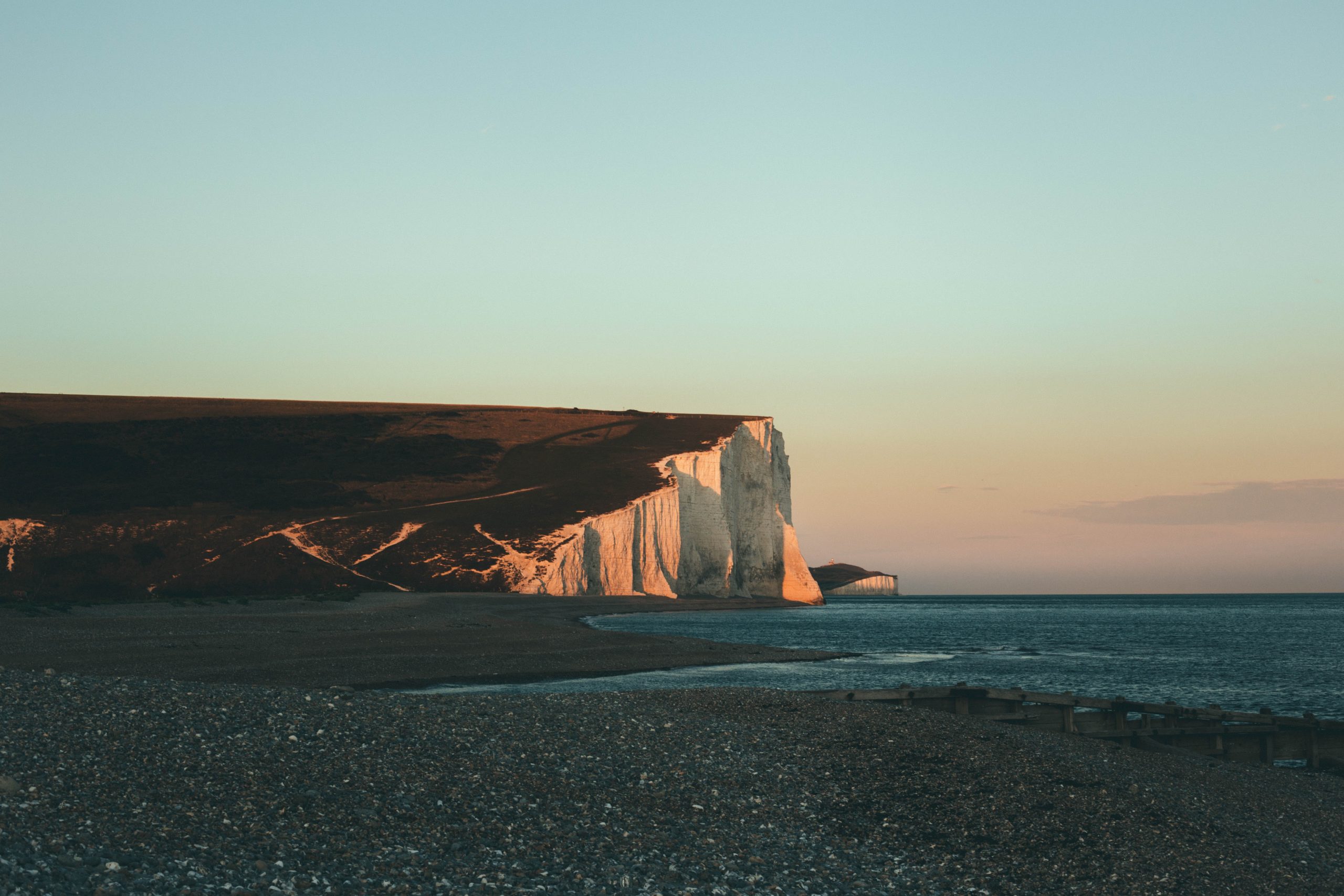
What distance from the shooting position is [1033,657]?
1919 inches

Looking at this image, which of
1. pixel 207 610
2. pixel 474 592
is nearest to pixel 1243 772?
pixel 207 610

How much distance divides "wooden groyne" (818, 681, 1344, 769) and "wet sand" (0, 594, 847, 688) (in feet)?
50.0

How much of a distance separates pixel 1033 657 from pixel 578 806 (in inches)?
1621

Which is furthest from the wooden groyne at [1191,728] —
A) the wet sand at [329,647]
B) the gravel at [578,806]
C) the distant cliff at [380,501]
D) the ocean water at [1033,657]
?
the distant cliff at [380,501]

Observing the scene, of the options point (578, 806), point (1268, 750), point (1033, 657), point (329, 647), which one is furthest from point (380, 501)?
point (578, 806)

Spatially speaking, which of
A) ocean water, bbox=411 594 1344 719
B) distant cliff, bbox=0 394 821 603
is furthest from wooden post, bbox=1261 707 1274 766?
distant cliff, bbox=0 394 821 603

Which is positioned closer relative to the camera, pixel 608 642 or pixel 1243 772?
pixel 1243 772

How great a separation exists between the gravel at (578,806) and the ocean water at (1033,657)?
36.3 feet

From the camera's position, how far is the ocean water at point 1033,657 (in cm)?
3203

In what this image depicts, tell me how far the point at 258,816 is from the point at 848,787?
7801 mm

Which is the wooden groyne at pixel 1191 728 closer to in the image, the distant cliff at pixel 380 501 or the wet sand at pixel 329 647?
the wet sand at pixel 329 647

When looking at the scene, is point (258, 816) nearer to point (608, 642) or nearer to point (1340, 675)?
point (608, 642)

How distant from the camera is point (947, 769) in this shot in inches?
601

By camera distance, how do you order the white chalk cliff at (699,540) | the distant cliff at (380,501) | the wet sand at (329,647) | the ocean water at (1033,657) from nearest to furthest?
the wet sand at (329,647), the ocean water at (1033,657), the distant cliff at (380,501), the white chalk cliff at (699,540)
